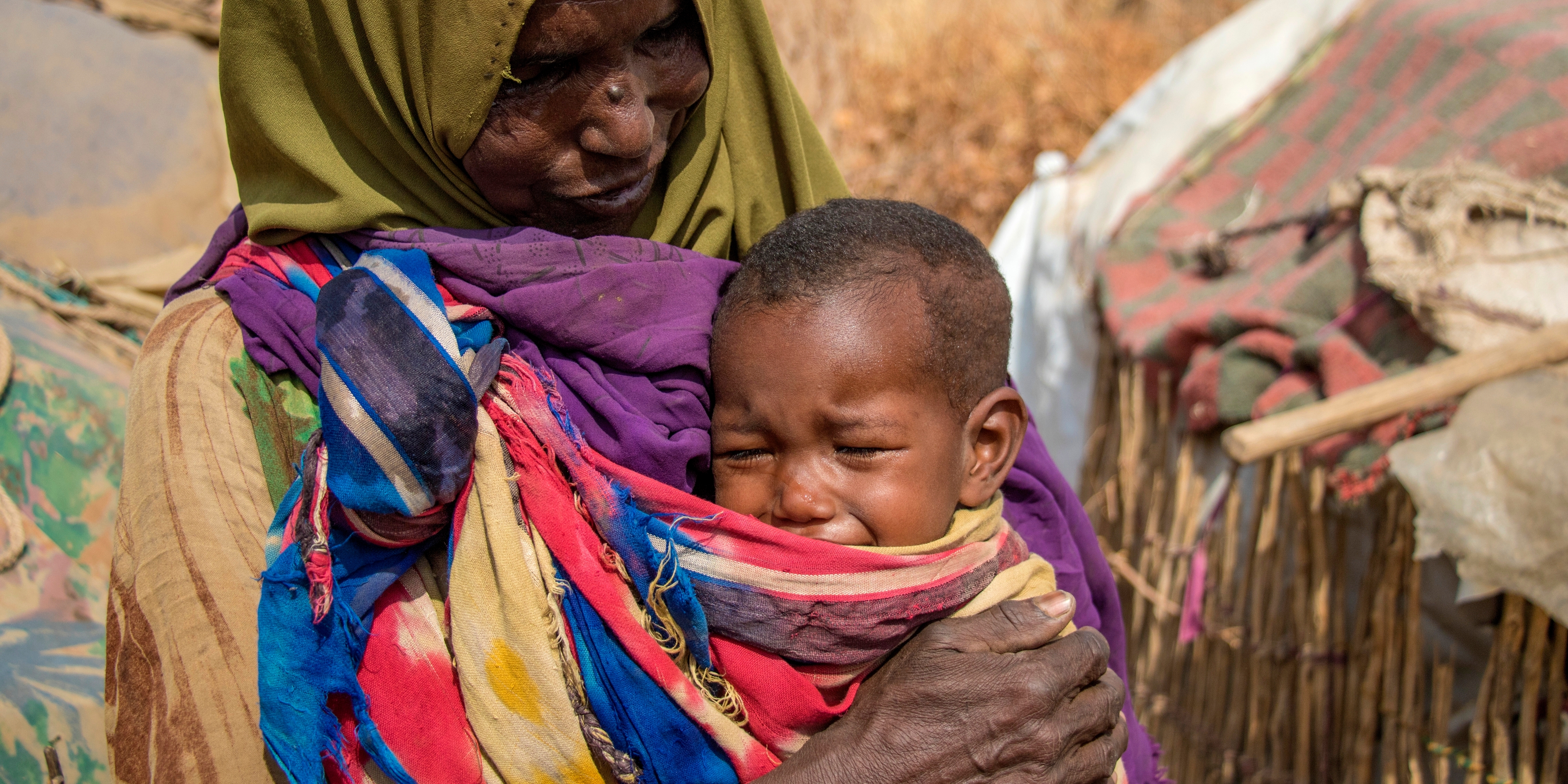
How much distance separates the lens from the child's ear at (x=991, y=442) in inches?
69.9

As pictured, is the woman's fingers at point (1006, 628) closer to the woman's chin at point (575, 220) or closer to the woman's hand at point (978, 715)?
the woman's hand at point (978, 715)

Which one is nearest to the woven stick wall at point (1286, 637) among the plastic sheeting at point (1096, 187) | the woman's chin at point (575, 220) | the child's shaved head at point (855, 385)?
the plastic sheeting at point (1096, 187)

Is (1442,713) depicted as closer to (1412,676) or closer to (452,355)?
(1412,676)

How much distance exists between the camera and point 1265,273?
12.0 ft

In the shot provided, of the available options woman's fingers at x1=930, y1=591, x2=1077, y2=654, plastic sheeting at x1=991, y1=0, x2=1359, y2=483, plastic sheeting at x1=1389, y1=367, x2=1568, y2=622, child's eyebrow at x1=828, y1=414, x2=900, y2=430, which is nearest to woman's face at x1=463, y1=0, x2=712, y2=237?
child's eyebrow at x1=828, y1=414, x2=900, y2=430

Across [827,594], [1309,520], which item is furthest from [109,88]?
[1309,520]

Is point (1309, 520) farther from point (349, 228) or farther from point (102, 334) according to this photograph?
point (102, 334)

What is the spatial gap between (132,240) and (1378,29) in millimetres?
4562

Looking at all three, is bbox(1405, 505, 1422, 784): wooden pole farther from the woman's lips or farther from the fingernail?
the woman's lips

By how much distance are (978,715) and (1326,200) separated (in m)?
2.93

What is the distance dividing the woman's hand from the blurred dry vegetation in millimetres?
7213

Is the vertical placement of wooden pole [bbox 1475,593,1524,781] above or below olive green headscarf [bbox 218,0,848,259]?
below

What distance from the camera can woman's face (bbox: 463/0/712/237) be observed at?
5.14ft

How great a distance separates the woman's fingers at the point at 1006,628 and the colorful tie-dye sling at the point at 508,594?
0.05m
